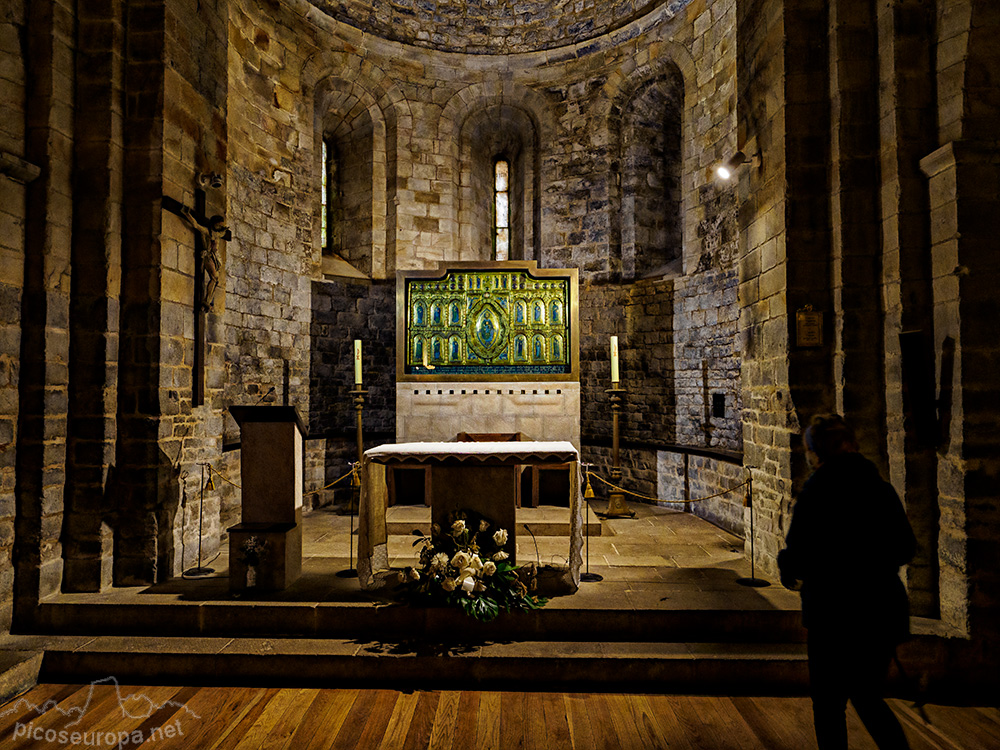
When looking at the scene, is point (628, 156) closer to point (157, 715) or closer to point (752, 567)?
point (752, 567)

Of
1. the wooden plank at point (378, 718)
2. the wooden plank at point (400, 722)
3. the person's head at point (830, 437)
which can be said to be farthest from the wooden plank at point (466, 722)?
the person's head at point (830, 437)

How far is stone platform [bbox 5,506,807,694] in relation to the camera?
381 cm

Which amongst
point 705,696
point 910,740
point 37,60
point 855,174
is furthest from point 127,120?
point 910,740

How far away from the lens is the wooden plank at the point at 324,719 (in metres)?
3.16

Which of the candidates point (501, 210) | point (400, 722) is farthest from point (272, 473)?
point (501, 210)

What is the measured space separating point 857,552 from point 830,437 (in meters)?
0.48

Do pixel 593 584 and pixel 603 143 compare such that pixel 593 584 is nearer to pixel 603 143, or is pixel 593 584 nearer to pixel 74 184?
pixel 74 184

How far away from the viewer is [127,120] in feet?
15.9

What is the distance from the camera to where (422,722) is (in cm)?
336

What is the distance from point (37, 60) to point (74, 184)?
0.93 meters

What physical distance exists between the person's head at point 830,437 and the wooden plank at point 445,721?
2450 millimetres

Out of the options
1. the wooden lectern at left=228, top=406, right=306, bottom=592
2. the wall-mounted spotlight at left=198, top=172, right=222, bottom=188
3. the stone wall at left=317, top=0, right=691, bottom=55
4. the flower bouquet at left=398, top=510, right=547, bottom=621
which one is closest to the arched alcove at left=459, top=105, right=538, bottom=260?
the stone wall at left=317, top=0, right=691, bottom=55

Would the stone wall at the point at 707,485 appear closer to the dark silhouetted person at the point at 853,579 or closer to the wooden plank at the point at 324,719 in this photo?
the dark silhouetted person at the point at 853,579

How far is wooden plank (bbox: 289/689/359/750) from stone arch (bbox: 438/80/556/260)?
6991 mm
